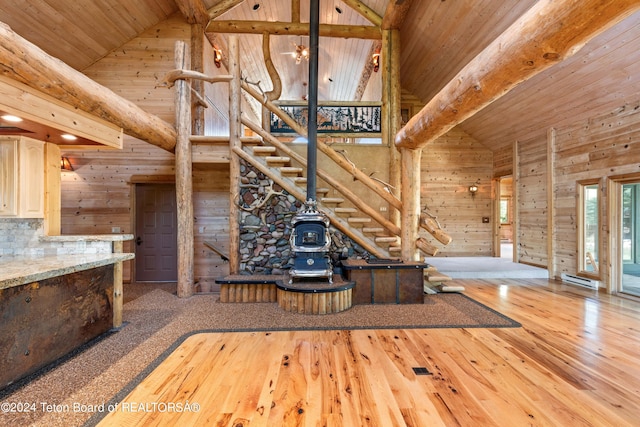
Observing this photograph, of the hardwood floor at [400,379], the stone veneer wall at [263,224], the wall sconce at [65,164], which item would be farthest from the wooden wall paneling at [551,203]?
the wall sconce at [65,164]

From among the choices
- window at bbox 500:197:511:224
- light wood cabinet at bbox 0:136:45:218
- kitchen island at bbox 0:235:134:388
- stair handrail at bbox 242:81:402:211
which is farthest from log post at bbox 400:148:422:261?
window at bbox 500:197:511:224

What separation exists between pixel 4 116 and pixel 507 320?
5460mm

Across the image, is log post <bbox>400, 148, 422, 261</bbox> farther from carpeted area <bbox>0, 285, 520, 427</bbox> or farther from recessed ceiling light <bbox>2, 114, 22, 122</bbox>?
recessed ceiling light <bbox>2, 114, 22, 122</bbox>

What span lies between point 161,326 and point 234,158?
2639mm

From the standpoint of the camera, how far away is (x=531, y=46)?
5.98ft

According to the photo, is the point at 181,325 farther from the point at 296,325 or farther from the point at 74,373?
the point at 296,325

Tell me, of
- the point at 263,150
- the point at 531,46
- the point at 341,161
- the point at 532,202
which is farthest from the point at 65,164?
the point at 532,202

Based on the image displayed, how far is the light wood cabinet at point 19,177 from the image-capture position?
2.89 m

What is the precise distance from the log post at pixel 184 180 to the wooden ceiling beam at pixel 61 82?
0.81 metres

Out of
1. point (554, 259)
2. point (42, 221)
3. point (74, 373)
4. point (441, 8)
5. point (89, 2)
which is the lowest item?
point (74, 373)

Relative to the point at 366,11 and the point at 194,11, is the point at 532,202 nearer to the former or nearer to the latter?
the point at 366,11

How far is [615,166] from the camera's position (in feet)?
14.8

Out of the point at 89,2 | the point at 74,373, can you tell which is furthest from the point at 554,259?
the point at 89,2

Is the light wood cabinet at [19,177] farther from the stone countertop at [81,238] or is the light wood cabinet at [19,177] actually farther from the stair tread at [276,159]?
the stair tread at [276,159]
